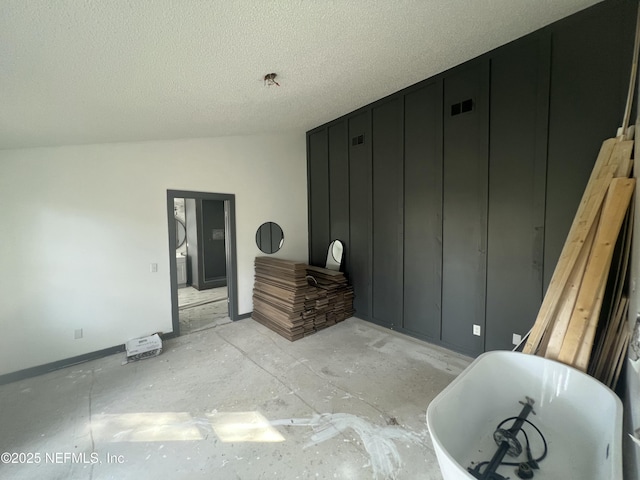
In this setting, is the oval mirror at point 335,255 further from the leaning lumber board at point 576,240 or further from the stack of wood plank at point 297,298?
the leaning lumber board at point 576,240

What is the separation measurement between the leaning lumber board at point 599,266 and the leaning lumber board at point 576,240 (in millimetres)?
85

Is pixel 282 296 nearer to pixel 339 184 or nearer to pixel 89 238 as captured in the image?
pixel 339 184

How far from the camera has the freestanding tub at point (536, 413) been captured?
1.39 m

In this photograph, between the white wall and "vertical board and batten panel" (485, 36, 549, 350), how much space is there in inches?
144

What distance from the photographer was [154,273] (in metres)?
3.60

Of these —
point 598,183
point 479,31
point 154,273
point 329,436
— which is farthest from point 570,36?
point 154,273

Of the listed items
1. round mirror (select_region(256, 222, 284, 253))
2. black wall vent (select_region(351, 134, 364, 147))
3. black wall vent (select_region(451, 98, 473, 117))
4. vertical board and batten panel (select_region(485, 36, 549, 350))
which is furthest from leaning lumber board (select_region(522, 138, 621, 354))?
round mirror (select_region(256, 222, 284, 253))

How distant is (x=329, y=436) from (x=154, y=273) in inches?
120

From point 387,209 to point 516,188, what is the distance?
1.58 metres

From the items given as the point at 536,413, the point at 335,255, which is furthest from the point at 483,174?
the point at 335,255

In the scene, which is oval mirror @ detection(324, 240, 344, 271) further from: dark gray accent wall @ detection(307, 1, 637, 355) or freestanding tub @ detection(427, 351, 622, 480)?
freestanding tub @ detection(427, 351, 622, 480)

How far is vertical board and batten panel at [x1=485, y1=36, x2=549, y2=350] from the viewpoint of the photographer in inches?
99.7

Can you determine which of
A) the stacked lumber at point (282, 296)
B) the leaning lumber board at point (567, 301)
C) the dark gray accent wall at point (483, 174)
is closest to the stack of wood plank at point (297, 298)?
the stacked lumber at point (282, 296)

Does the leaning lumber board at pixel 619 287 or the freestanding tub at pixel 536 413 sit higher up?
the leaning lumber board at pixel 619 287
